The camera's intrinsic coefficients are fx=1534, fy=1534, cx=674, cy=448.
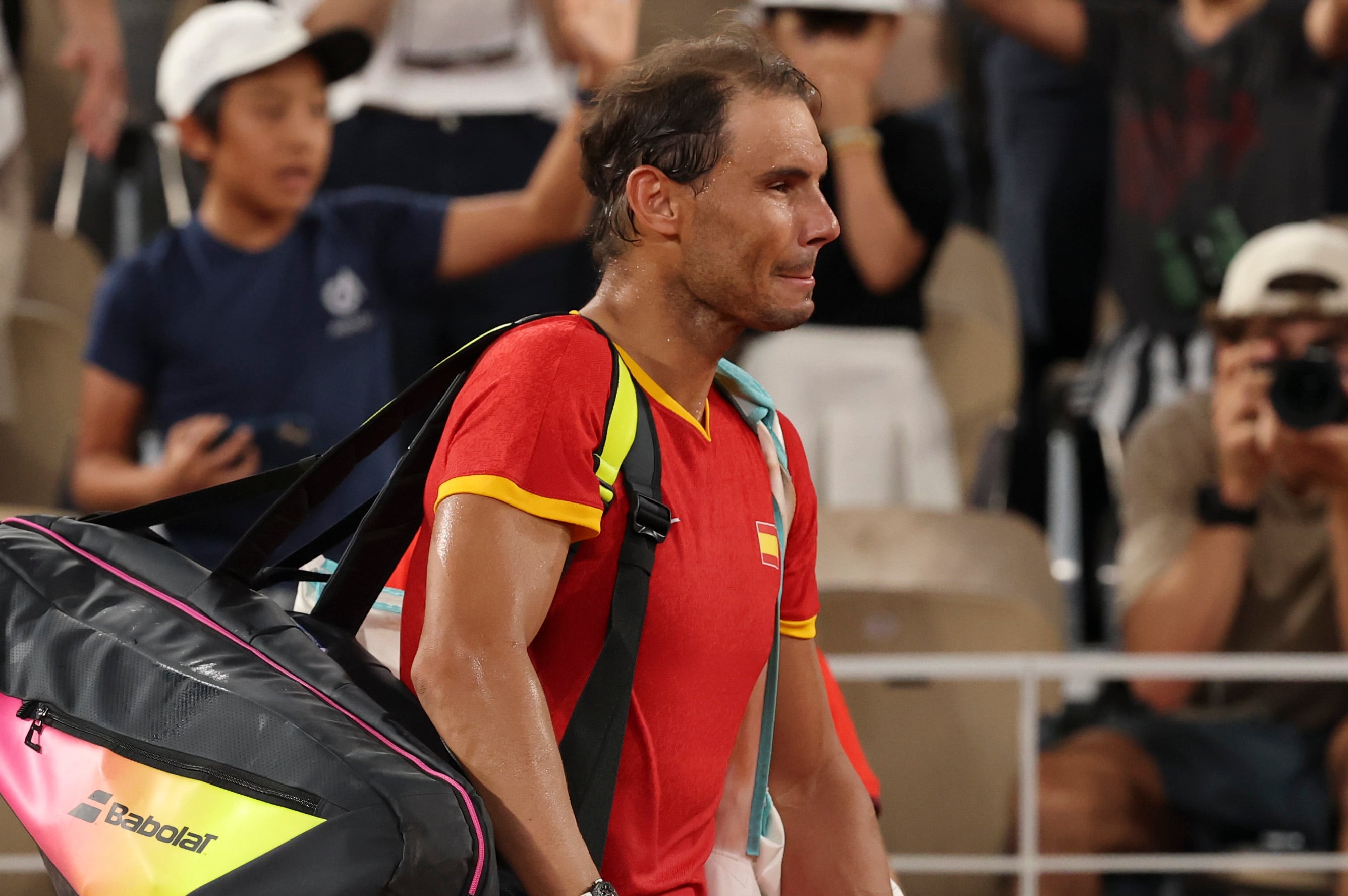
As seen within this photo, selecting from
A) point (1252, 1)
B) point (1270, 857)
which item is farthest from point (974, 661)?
point (1252, 1)

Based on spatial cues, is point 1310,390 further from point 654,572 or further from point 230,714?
point 230,714

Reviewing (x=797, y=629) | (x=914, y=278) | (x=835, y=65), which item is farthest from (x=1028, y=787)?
(x=835, y=65)

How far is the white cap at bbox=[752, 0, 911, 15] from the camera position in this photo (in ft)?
12.6

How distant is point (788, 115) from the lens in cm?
134

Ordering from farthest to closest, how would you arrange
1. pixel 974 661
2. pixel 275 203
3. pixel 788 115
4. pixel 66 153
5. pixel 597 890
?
1. pixel 66 153
2. pixel 275 203
3. pixel 974 661
4. pixel 788 115
5. pixel 597 890

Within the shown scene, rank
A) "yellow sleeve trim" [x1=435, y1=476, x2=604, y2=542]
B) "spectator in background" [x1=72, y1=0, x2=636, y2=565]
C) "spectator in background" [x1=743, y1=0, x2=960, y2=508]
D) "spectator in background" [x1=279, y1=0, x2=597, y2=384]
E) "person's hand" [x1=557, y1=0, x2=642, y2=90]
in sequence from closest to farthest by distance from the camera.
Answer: "yellow sleeve trim" [x1=435, y1=476, x2=604, y2=542]
"spectator in background" [x1=72, y1=0, x2=636, y2=565]
"person's hand" [x1=557, y1=0, x2=642, y2=90]
"spectator in background" [x1=743, y1=0, x2=960, y2=508]
"spectator in background" [x1=279, y1=0, x2=597, y2=384]

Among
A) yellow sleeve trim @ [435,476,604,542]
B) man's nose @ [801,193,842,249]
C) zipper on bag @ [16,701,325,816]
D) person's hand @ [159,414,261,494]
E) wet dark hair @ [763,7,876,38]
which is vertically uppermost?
wet dark hair @ [763,7,876,38]

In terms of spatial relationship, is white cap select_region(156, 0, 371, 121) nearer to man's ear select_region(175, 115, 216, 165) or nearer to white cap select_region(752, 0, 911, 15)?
man's ear select_region(175, 115, 216, 165)

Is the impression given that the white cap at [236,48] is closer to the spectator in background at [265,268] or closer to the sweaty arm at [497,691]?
the spectator in background at [265,268]

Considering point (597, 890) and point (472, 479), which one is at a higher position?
point (472, 479)

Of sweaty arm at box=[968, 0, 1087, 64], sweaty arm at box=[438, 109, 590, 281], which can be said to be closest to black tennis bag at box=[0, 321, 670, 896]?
sweaty arm at box=[438, 109, 590, 281]

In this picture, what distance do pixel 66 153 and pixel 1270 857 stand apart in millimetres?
3406

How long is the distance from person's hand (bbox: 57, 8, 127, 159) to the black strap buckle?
131 inches

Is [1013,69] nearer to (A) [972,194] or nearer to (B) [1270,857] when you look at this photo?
(A) [972,194]
